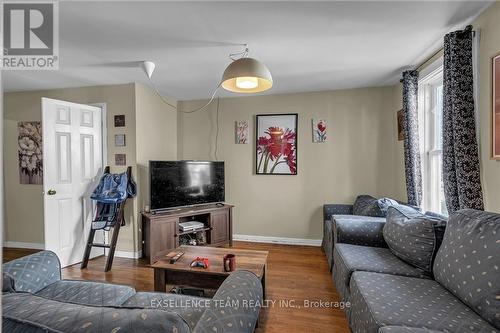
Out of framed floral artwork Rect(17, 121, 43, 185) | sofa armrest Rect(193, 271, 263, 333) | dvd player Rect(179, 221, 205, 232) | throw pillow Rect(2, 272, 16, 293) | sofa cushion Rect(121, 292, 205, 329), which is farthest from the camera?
framed floral artwork Rect(17, 121, 43, 185)

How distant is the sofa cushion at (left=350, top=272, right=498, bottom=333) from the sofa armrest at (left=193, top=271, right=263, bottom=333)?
67 cm

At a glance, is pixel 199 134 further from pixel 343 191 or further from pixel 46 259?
pixel 46 259

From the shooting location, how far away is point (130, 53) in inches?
103

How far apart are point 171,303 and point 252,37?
209 centimetres

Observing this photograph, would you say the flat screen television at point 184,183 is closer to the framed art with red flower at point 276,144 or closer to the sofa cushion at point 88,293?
the framed art with red flower at point 276,144

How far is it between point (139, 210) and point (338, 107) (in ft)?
10.4

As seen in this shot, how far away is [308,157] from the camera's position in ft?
13.4

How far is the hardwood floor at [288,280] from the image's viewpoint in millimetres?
2145

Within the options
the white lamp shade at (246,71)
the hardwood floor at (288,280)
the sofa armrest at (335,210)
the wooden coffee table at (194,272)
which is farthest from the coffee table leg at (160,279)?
the sofa armrest at (335,210)

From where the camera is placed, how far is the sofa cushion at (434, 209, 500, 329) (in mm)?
1360

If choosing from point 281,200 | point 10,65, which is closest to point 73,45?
point 10,65

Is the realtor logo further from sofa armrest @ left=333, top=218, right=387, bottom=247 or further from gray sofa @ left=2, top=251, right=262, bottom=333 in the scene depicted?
sofa armrest @ left=333, top=218, right=387, bottom=247

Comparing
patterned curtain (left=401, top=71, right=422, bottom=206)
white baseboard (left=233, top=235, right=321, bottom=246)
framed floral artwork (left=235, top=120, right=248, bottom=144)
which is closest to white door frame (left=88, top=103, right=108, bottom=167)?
framed floral artwork (left=235, top=120, right=248, bottom=144)

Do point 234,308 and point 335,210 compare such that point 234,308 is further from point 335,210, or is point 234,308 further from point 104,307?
point 335,210
